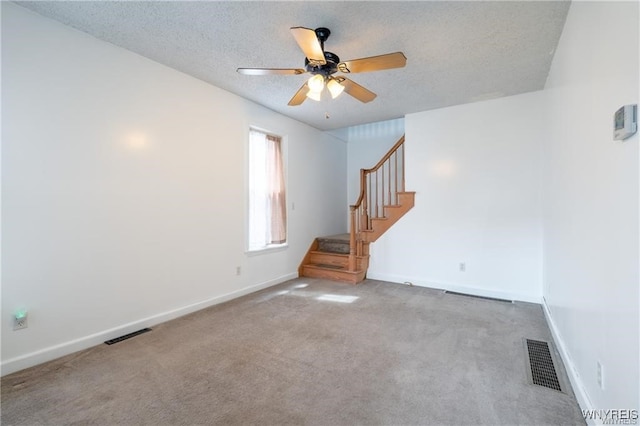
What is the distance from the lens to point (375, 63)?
2.24m

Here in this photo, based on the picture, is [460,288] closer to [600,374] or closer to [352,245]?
[352,245]

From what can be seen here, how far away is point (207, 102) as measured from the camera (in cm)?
358

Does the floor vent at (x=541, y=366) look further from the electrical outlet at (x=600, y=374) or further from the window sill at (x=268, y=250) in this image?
the window sill at (x=268, y=250)

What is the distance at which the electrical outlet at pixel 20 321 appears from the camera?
2.18 metres

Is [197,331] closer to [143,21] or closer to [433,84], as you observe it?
[143,21]

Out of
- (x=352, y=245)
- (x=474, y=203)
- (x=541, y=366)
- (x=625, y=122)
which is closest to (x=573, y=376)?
(x=541, y=366)

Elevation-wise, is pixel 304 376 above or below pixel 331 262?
below

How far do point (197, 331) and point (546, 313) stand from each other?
3.86 meters

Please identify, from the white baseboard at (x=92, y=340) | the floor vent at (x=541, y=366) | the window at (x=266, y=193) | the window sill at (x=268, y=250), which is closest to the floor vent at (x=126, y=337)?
the white baseboard at (x=92, y=340)

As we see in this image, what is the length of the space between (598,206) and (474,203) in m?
2.81

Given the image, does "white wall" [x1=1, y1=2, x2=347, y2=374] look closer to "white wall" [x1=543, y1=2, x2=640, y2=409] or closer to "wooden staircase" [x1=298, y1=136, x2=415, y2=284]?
"wooden staircase" [x1=298, y1=136, x2=415, y2=284]

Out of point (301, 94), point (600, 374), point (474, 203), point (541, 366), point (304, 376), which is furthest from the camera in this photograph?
point (474, 203)

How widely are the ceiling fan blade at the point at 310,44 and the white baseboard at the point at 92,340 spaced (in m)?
2.99

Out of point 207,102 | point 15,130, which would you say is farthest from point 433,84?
point 15,130
